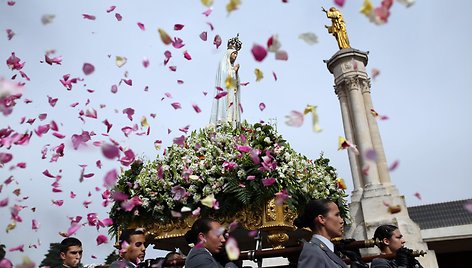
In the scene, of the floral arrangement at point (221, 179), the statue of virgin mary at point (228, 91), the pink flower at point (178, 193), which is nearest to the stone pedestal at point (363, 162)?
the statue of virgin mary at point (228, 91)

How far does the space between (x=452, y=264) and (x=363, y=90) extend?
9157mm

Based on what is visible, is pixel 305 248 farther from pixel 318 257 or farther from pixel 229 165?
pixel 229 165

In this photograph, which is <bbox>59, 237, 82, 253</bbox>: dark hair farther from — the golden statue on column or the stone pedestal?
the golden statue on column

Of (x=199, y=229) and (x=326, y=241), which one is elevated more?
(x=199, y=229)

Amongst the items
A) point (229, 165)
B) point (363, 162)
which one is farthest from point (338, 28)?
Result: point (229, 165)

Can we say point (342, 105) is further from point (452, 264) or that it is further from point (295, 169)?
point (295, 169)

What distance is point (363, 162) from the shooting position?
1370 cm

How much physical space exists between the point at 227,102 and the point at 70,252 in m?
3.70

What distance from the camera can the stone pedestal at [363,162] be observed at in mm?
11156

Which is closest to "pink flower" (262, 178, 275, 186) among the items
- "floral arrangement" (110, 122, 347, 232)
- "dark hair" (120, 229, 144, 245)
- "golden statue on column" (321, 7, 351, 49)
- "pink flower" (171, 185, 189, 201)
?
"floral arrangement" (110, 122, 347, 232)

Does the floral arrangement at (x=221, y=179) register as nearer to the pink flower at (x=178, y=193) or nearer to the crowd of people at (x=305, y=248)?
the pink flower at (x=178, y=193)

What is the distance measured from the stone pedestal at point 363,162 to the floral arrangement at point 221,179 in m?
7.21

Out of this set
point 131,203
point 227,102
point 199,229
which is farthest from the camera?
point 227,102

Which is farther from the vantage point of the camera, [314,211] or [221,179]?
[221,179]
